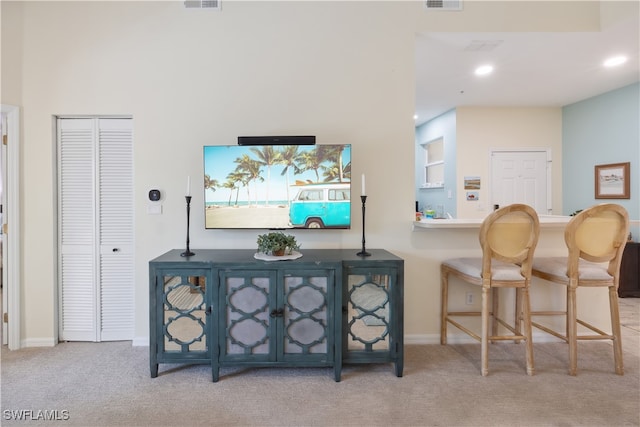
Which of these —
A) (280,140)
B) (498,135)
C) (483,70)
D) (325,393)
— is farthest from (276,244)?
(498,135)

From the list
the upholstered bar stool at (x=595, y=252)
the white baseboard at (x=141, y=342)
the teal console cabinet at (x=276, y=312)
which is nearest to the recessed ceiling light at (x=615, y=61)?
the upholstered bar stool at (x=595, y=252)

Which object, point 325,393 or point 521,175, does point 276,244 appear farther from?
point 521,175

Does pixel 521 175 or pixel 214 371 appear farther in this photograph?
pixel 521 175

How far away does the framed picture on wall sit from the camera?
14.6ft

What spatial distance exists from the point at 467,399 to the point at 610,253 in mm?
1414

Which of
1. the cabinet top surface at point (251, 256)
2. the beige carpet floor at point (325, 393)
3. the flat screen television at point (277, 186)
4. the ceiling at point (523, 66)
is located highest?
the ceiling at point (523, 66)

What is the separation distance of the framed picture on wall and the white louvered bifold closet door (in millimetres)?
5642

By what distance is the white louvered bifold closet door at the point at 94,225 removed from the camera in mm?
2906

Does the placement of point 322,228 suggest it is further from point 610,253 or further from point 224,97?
point 610,253

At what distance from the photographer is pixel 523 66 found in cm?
368

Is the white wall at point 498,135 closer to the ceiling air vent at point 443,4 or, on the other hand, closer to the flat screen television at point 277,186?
the ceiling air vent at point 443,4

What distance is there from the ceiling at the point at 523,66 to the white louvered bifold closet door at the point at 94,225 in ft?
Answer: 9.15

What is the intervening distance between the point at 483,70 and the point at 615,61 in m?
1.27

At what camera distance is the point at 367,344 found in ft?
7.80
